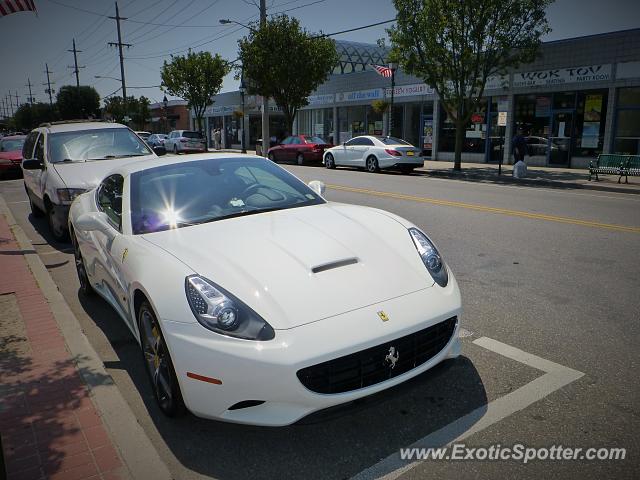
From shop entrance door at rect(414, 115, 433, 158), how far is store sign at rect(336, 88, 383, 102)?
3546 millimetres

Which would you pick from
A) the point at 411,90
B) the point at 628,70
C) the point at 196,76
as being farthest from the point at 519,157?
the point at 196,76

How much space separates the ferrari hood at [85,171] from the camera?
7496 millimetres

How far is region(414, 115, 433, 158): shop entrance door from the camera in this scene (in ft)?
91.1

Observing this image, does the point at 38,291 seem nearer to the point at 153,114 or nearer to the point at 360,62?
the point at 360,62

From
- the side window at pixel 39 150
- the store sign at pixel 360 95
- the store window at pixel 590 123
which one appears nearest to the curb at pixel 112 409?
the side window at pixel 39 150

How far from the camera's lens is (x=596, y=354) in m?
3.75

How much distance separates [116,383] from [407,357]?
2142 millimetres

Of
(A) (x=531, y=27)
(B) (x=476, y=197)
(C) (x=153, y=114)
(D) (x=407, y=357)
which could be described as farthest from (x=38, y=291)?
(C) (x=153, y=114)

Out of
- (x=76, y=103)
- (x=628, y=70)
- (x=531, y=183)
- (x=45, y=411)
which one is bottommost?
(x=45, y=411)

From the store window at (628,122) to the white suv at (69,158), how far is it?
1901 centimetres

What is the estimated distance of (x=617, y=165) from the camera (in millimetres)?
16625

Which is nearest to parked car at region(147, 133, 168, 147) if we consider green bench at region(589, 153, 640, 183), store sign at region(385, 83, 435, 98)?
store sign at region(385, 83, 435, 98)

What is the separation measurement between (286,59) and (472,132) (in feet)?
38.5

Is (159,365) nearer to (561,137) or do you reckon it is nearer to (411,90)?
(561,137)
